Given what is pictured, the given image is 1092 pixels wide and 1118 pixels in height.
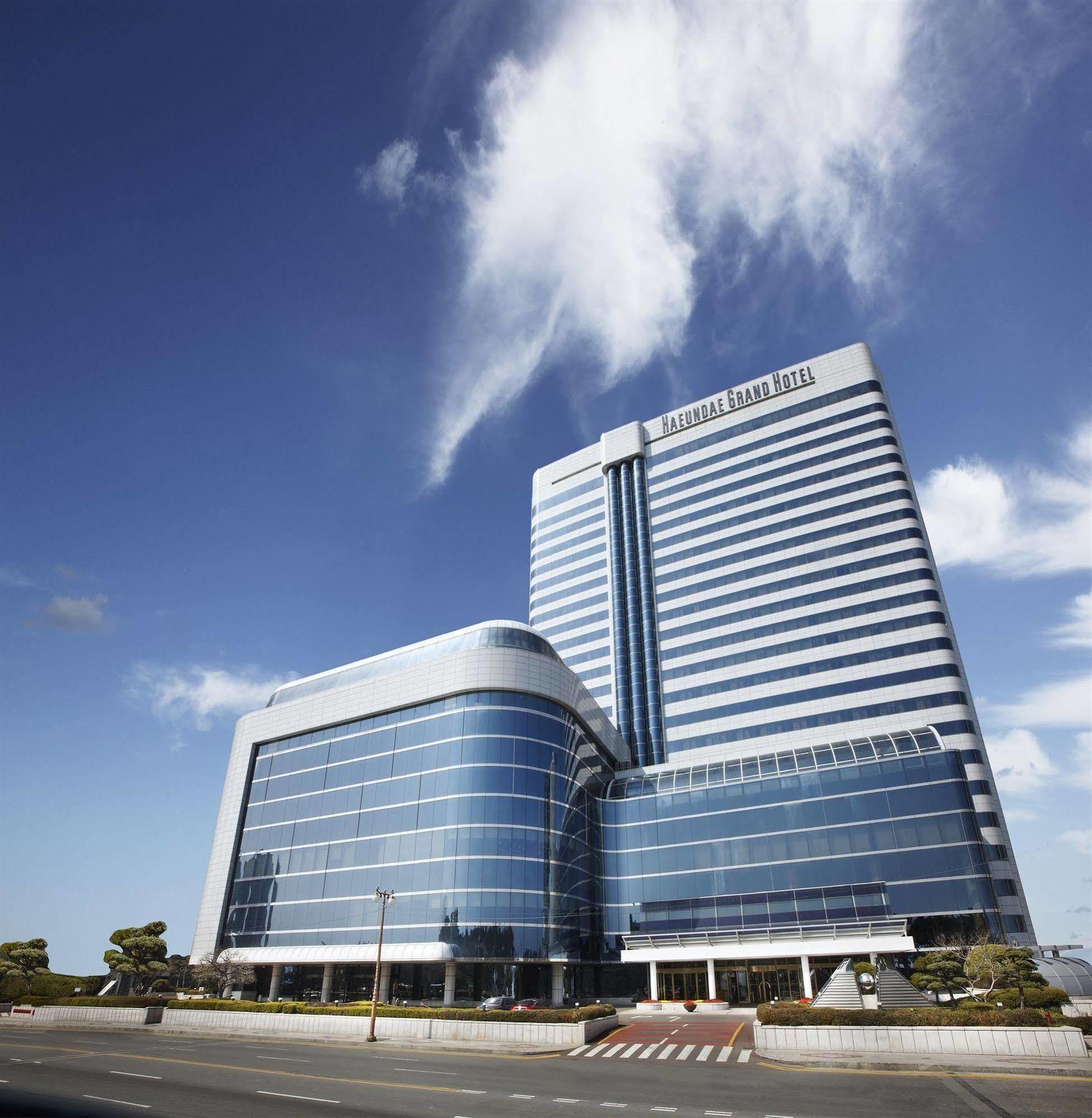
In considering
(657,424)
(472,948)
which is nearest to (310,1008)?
(472,948)

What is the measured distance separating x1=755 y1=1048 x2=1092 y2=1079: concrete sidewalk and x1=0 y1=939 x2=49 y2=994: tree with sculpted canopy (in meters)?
68.3

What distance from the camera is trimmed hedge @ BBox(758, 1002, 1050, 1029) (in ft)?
94.9

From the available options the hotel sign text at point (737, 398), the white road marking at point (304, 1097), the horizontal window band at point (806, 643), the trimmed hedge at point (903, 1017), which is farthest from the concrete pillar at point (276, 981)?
the hotel sign text at point (737, 398)

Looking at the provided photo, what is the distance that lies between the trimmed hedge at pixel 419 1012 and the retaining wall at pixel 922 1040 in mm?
10473

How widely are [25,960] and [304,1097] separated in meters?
62.9

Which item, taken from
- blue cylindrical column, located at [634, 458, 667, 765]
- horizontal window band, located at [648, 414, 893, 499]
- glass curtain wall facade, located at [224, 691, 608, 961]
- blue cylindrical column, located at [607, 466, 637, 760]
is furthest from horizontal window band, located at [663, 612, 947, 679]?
horizontal window band, located at [648, 414, 893, 499]

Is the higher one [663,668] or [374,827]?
[663,668]

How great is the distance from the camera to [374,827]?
61531mm

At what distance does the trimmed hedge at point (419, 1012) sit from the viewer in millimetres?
37656

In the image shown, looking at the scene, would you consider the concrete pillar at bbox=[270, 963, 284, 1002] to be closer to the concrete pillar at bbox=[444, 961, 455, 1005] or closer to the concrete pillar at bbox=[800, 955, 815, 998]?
the concrete pillar at bbox=[444, 961, 455, 1005]

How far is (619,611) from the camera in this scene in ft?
321

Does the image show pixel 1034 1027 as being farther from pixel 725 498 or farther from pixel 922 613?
pixel 725 498

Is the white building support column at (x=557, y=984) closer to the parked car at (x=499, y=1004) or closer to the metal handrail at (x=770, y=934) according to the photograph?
the metal handrail at (x=770, y=934)

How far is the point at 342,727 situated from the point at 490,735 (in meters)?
17.2
